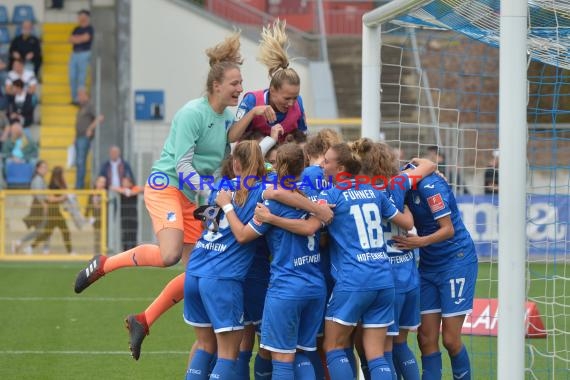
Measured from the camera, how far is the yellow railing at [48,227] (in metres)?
16.9

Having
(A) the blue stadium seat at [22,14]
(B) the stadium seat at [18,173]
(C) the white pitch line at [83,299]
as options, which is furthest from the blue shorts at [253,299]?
(A) the blue stadium seat at [22,14]

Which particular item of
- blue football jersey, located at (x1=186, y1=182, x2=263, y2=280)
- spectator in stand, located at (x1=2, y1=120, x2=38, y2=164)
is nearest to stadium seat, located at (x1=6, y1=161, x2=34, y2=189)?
spectator in stand, located at (x1=2, y1=120, x2=38, y2=164)

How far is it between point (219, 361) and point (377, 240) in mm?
1211

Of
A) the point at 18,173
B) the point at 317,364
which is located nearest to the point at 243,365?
the point at 317,364

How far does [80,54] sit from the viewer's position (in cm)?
2139

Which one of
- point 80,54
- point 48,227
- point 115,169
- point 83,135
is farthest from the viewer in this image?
point 80,54

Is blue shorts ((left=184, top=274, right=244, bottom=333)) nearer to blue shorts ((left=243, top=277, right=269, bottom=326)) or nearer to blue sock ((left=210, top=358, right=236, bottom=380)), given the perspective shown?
blue sock ((left=210, top=358, right=236, bottom=380))

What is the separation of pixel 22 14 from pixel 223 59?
16158mm

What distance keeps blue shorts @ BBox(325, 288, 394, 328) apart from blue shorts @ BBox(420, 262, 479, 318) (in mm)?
674

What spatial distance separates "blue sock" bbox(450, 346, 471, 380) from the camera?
7051mm

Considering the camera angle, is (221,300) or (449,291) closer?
(221,300)

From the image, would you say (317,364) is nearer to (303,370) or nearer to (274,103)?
(303,370)

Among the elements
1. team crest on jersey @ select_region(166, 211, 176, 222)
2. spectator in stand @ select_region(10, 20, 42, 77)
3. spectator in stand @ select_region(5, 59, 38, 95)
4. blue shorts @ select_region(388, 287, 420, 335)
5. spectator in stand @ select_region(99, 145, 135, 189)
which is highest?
spectator in stand @ select_region(10, 20, 42, 77)

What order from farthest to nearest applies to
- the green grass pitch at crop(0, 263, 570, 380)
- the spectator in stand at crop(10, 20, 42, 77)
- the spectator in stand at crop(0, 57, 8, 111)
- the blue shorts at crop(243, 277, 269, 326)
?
the spectator in stand at crop(10, 20, 42, 77) < the spectator in stand at crop(0, 57, 8, 111) < the green grass pitch at crop(0, 263, 570, 380) < the blue shorts at crop(243, 277, 269, 326)
